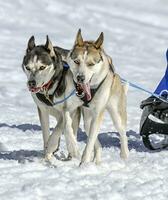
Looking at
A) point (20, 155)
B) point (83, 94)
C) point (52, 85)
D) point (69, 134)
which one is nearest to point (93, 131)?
point (69, 134)

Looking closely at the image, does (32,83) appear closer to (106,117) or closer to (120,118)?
(120,118)

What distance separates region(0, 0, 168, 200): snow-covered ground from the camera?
370cm

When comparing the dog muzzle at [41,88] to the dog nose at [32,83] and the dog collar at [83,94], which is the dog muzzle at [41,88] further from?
the dog collar at [83,94]

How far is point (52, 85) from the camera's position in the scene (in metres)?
4.36

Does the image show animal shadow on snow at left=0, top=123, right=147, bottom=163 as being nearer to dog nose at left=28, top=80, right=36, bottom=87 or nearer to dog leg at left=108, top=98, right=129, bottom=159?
dog leg at left=108, top=98, right=129, bottom=159

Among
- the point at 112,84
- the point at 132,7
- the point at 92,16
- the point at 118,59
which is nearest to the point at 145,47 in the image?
the point at 118,59

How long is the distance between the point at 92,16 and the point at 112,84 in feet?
34.4

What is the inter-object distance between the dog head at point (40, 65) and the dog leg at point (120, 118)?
531 millimetres

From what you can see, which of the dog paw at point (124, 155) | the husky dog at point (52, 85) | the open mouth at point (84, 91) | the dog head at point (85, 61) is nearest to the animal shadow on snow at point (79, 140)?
the husky dog at point (52, 85)

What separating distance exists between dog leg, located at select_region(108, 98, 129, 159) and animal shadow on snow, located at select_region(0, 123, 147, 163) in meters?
0.40

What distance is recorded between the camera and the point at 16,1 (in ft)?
49.8

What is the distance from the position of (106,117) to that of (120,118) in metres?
2.01

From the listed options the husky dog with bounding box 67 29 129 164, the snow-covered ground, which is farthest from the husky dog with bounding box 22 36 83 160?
the snow-covered ground

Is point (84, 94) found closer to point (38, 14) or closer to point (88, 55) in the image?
point (88, 55)
